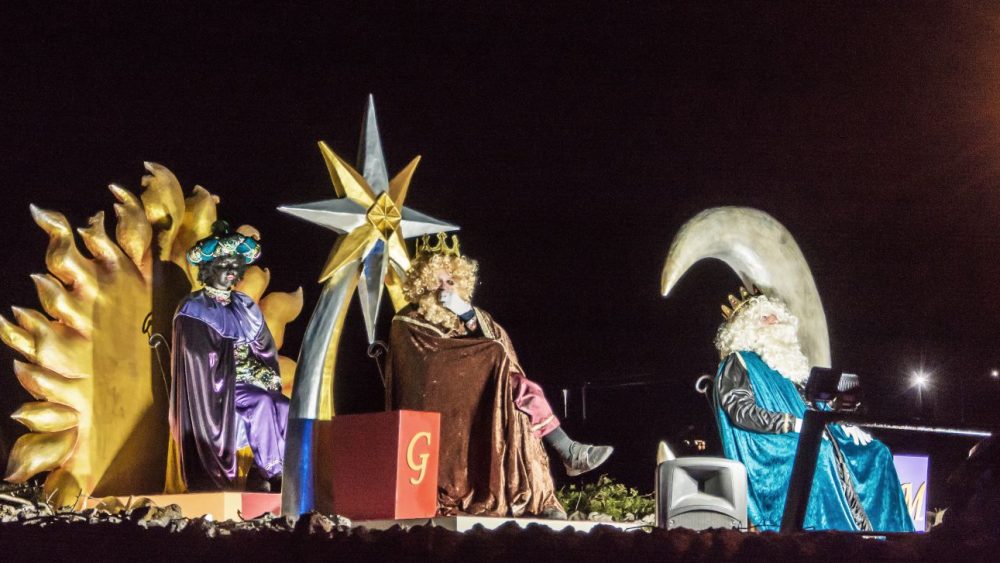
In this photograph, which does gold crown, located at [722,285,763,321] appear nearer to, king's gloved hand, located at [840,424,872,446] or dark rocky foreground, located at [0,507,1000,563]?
king's gloved hand, located at [840,424,872,446]

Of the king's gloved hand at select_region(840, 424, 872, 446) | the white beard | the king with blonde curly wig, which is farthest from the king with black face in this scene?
the king's gloved hand at select_region(840, 424, 872, 446)

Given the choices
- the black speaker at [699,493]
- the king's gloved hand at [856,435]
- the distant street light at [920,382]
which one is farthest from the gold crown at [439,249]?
the distant street light at [920,382]

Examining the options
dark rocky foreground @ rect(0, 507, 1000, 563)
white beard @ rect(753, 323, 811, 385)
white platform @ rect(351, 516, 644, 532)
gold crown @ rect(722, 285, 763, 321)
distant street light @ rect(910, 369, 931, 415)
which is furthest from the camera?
distant street light @ rect(910, 369, 931, 415)

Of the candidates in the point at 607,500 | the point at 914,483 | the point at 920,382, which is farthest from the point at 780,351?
the point at 920,382

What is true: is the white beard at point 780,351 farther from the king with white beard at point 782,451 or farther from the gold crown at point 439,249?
the gold crown at point 439,249

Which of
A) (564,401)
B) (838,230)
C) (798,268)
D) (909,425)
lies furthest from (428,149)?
(909,425)

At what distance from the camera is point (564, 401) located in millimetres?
7352

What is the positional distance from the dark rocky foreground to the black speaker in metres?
1.63

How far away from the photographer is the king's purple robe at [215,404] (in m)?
5.15

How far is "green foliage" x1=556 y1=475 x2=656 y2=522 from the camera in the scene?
6492 millimetres

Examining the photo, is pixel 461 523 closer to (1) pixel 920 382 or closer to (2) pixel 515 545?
(2) pixel 515 545

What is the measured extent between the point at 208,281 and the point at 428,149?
86.6 inches

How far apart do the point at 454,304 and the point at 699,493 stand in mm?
1604

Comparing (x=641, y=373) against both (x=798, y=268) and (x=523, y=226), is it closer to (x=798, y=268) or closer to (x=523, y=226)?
(x=523, y=226)
